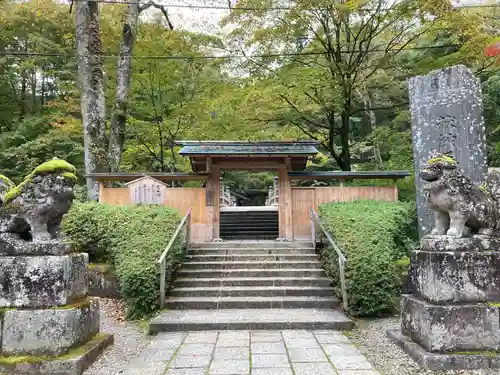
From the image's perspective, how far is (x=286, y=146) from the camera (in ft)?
33.7

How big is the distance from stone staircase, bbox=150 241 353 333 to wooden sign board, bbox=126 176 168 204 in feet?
7.27

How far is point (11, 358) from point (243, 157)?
7213mm

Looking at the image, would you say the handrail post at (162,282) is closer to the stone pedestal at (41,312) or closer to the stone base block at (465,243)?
the stone pedestal at (41,312)

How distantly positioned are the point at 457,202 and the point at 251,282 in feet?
13.7

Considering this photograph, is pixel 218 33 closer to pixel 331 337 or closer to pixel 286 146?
pixel 286 146

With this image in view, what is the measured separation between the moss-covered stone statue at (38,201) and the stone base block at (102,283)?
316cm

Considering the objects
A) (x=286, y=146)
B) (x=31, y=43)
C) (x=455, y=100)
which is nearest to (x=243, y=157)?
(x=286, y=146)

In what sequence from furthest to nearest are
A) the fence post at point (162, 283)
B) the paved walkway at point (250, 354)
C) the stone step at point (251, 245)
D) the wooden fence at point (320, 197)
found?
the wooden fence at point (320, 197) < the stone step at point (251, 245) < the fence post at point (162, 283) < the paved walkway at point (250, 354)

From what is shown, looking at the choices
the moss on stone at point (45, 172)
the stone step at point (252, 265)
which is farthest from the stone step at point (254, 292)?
the moss on stone at point (45, 172)

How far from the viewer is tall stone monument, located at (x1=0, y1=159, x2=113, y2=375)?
12.3 feet

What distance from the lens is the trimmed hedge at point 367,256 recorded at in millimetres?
5812

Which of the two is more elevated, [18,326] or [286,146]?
[286,146]

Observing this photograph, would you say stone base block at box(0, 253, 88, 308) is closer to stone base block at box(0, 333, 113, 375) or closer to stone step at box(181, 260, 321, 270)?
stone base block at box(0, 333, 113, 375)

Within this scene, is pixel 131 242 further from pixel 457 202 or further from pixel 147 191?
pixel 457 202
